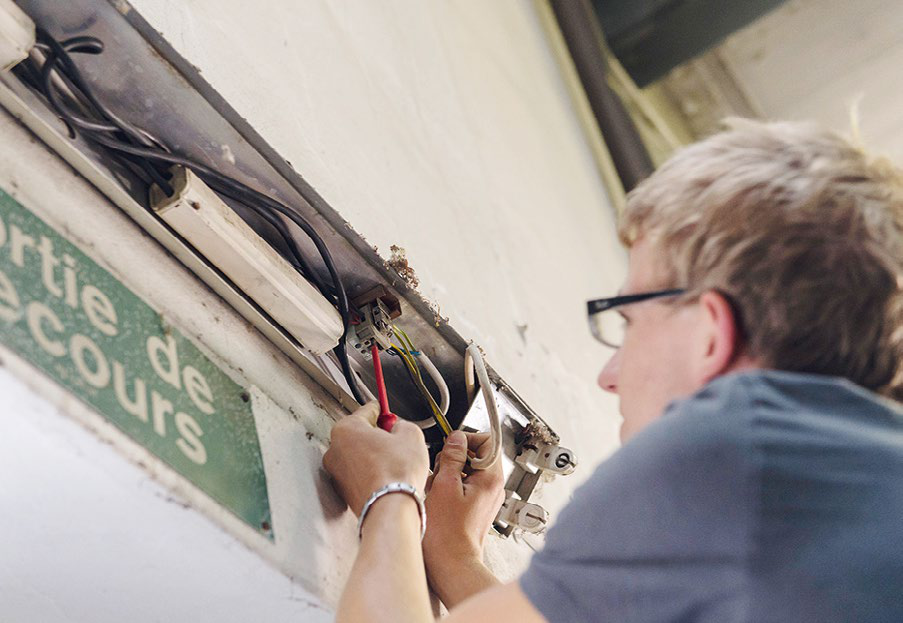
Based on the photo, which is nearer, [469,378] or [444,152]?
[469,378]

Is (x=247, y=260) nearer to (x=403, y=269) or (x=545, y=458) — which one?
(x=403, y=269)

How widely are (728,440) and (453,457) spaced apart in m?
0.58

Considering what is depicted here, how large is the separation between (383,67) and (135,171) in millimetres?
824

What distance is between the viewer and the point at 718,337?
80 cm

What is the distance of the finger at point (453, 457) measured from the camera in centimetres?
116

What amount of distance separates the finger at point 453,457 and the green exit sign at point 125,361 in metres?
0.31

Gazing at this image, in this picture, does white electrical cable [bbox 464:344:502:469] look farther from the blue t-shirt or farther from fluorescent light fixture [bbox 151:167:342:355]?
the blue t-shirt

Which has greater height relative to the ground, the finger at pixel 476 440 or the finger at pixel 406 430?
the finger at pixel 406 430

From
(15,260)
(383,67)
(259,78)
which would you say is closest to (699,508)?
(15,260)

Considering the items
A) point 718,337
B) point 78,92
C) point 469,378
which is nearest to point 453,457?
point 469,378

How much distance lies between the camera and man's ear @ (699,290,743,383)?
2.59ft

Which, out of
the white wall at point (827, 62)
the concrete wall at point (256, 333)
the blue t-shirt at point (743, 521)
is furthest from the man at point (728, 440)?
the white wall at point (827, 62)

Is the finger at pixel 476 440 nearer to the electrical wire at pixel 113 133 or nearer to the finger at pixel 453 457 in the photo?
the finger at pixel 453 457

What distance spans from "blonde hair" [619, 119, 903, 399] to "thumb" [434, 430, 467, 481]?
1.28 feet
